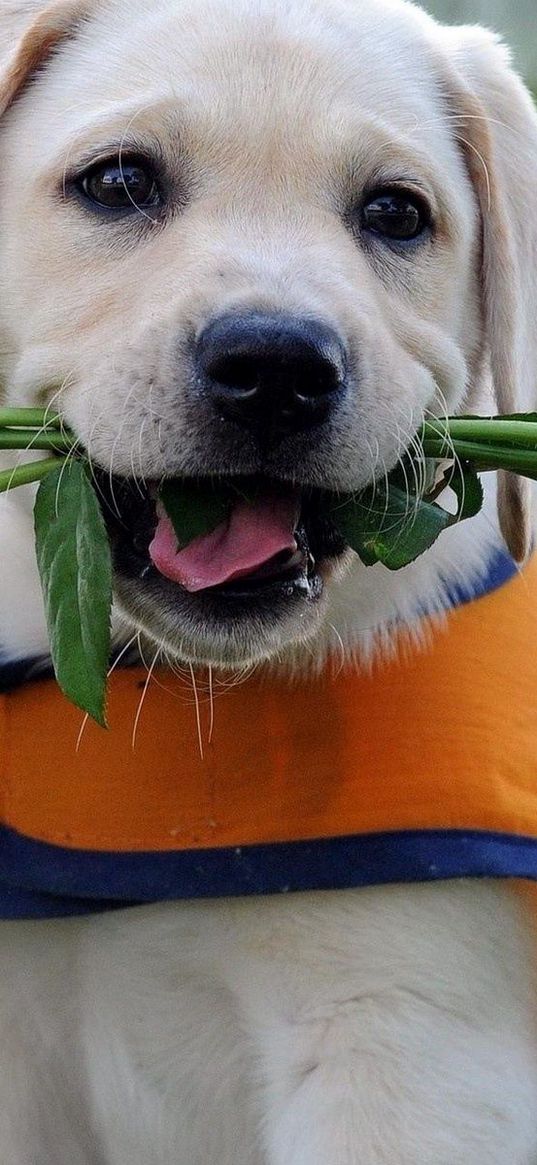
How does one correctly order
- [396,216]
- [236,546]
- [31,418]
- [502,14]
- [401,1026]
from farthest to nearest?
[502,14], [396,216], [401,1026], [31,418], [236,546]

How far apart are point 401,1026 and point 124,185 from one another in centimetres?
146

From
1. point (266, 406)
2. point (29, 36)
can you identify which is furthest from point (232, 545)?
point (29, 36)

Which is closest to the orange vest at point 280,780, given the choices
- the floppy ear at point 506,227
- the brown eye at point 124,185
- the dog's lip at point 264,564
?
the floppy ear at point 506,227

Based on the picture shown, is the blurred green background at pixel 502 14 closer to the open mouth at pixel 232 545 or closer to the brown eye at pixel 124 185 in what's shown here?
the brown eye at pixel 124 185

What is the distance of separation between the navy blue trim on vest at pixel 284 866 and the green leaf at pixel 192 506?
1.99 ft

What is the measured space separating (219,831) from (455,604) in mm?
603

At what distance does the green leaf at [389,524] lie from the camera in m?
2.26

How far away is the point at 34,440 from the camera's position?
237 cm

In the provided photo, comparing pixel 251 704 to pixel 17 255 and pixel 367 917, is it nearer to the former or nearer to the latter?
pixel 367 917

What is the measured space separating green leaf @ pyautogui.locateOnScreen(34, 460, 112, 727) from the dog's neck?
590 millimetres

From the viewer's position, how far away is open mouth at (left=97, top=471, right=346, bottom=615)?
7.55 ft

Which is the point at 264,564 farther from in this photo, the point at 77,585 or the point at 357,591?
the point at 357,591

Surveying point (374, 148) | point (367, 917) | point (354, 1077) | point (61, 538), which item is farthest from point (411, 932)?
point (374, 148)

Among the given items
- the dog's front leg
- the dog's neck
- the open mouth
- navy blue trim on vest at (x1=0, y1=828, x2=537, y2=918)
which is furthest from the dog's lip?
the dog's front leg
